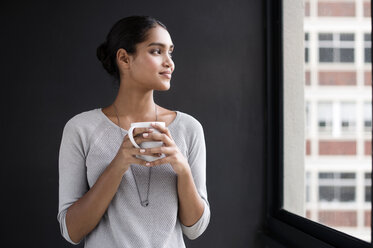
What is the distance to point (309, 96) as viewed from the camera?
81.8 inches

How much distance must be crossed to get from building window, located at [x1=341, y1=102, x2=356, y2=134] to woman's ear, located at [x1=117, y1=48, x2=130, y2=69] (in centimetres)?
100

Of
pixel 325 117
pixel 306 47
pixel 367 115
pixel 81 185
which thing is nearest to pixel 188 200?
pixel 81 185

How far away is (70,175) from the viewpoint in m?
1.13

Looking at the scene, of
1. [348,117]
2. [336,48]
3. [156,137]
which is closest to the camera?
[156,137]

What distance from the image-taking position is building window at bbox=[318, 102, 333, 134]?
193 cm

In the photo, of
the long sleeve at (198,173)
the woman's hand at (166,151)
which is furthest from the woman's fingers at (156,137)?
the long sleeve at (198,173)

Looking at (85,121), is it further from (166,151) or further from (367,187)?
(367,187)

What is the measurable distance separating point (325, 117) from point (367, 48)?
2.42 ft

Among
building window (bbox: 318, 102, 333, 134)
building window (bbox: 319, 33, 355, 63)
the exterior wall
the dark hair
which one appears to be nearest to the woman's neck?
the dark hair

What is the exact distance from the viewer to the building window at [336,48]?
156cm

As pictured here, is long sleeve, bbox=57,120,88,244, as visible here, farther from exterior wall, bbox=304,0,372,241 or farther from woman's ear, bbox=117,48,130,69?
exterior wall, bbox=304,0,372,241

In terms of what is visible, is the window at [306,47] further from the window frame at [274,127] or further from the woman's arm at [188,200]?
the woman's arm at [188,200]

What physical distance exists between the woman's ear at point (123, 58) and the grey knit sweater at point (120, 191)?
7.4 inches

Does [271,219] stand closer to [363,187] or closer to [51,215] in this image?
[363,187]
